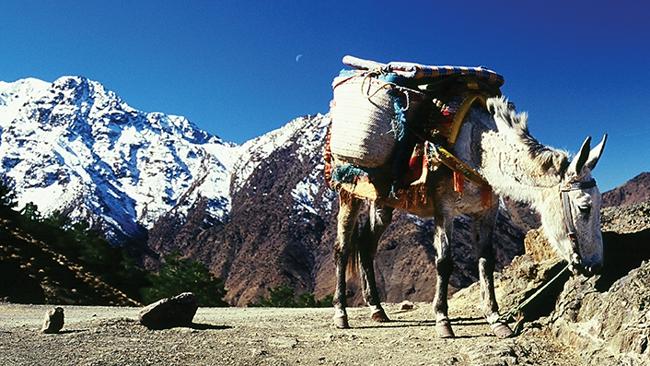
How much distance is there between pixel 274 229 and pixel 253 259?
57.7 ft

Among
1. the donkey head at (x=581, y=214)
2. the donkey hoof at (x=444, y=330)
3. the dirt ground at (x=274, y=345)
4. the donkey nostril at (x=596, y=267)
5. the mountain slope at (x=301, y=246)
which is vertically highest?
the mountain slope at (x=301, y=246)

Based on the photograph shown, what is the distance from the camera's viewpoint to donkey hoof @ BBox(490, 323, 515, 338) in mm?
6067

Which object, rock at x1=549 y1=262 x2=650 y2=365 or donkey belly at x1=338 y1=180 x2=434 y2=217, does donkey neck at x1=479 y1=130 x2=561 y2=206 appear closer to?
donkey belly at x1=338 y1=180 x2=434 y2=217

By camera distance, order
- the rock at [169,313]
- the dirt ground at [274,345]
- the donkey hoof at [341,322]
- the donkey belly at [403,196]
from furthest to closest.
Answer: the donkey hoof at [341,322], the rock at [169,313], the donkey belly at [403,196], the dirt ground at [274,345]

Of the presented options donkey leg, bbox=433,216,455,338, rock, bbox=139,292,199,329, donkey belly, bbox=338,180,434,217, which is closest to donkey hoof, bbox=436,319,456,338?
donkey leg, bbox=433,216,455,338

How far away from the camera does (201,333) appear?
7.03m

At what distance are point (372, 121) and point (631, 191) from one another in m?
169

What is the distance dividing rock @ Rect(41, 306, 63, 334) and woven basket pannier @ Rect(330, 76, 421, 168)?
4111 millimetres

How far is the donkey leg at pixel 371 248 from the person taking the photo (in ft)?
28.8

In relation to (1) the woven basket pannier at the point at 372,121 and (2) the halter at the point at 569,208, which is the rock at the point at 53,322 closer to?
(1) the woven basket pannier at the point at 372,121

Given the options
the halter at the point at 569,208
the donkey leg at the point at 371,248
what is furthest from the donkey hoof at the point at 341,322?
the halter at the point at 569,208

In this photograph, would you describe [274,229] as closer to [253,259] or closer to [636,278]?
[253,259]

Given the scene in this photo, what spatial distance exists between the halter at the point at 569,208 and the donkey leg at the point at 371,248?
11.9 feet

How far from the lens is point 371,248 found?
8.98 meters
